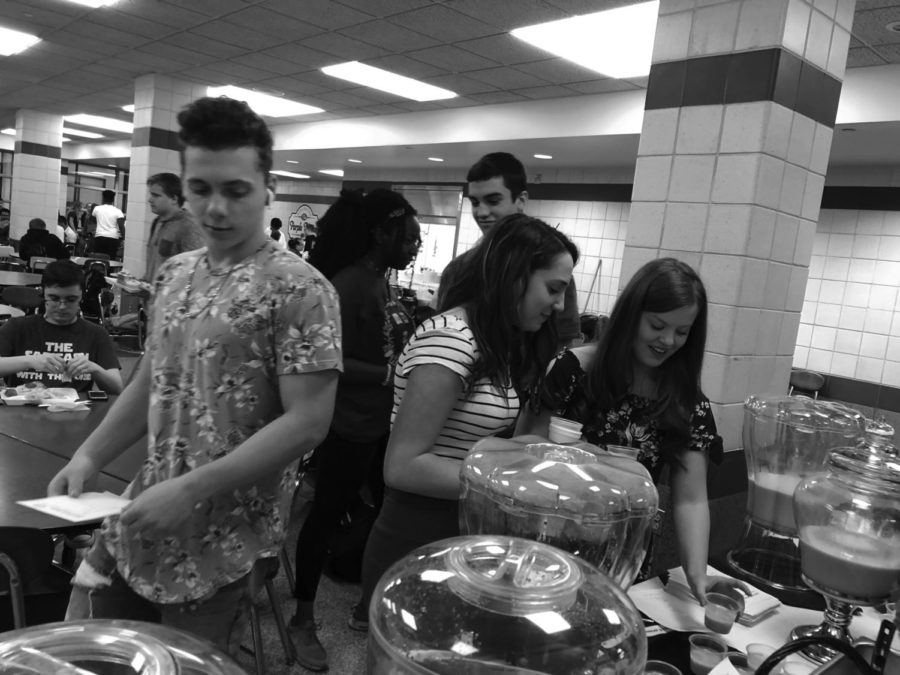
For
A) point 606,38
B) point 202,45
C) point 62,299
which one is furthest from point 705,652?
point 202,45

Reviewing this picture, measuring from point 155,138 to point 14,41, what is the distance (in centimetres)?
171

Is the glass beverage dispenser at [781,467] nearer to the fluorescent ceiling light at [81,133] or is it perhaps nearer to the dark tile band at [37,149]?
the dark tile band at [37,149]

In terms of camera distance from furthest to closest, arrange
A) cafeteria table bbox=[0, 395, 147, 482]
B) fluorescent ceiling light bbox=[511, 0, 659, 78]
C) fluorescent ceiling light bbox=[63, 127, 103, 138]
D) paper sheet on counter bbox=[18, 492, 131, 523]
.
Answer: fluorescent ceiling light bbox=[63, 127, 103, 138], fluorescent ceiling light bbox=[511, 0, 659, 78], cafeteria table bbox=[0, 395, 147, 482], paper sheet on counter bbox=[18, 492, 131, 523]

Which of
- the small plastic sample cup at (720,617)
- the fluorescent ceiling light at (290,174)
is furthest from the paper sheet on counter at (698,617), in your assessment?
the fluorescent ceiling light at (290,174)

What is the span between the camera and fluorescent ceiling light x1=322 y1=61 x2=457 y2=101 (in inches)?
258

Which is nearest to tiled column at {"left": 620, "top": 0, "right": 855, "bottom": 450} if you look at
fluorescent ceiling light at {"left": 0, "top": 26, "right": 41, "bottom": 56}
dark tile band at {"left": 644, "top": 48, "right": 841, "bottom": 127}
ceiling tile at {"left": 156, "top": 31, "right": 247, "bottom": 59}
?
dark tile band at {"left": 644, "top": 48, "right": 841, "bottom": 127}

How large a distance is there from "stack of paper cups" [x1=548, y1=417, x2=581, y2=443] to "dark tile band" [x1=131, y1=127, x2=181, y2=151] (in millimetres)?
8129

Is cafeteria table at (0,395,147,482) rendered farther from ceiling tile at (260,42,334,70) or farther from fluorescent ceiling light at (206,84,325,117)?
fluorescent ceiling light at (206,84,325,117)

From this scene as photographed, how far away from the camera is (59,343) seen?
3.09 m

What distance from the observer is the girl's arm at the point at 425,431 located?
131 centimetres

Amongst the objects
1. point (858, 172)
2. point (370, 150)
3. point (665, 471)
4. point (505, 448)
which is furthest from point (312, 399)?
point (370, 150)

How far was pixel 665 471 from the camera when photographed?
230 centimetres

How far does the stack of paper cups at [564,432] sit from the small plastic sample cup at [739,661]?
1.47 ft

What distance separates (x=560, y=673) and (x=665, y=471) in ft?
6.14
